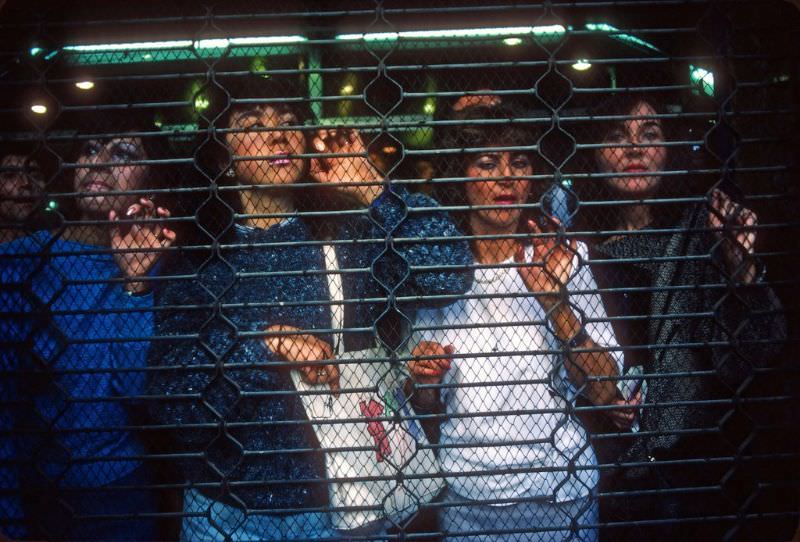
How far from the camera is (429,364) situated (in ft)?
6.47

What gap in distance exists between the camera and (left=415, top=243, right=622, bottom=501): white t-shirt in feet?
6.45

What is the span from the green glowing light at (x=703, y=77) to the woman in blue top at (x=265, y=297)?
3.06 feet

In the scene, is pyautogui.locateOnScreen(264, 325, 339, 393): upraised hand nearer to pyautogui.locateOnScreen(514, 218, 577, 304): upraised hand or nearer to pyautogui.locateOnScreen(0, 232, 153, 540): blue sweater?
pyautogui.locateOnScreen(0, 232, 153, 540): blue sweater

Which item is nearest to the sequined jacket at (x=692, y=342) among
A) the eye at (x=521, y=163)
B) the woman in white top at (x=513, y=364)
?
the woman in white top at (x=513, y=364)

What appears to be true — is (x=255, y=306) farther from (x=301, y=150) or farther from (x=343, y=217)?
(x=301, y=150)

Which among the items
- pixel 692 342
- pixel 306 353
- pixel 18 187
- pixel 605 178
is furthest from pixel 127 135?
pixel 692 342

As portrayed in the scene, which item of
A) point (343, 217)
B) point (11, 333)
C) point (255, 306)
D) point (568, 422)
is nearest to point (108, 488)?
point (11, 333)

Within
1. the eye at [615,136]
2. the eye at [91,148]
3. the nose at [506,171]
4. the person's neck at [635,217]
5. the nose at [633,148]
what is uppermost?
the eye at [91,148]

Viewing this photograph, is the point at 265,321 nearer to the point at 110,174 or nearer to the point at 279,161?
the point at 279,161

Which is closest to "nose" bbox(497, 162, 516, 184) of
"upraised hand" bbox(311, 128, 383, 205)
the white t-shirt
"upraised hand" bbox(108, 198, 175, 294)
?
the white t-shirt

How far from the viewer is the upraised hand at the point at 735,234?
202 cm

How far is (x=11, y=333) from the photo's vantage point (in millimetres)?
1995

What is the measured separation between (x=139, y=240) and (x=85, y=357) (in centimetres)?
39

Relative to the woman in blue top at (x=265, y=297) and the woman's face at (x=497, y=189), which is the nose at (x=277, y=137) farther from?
the woman's face at (x=497, y=189)
